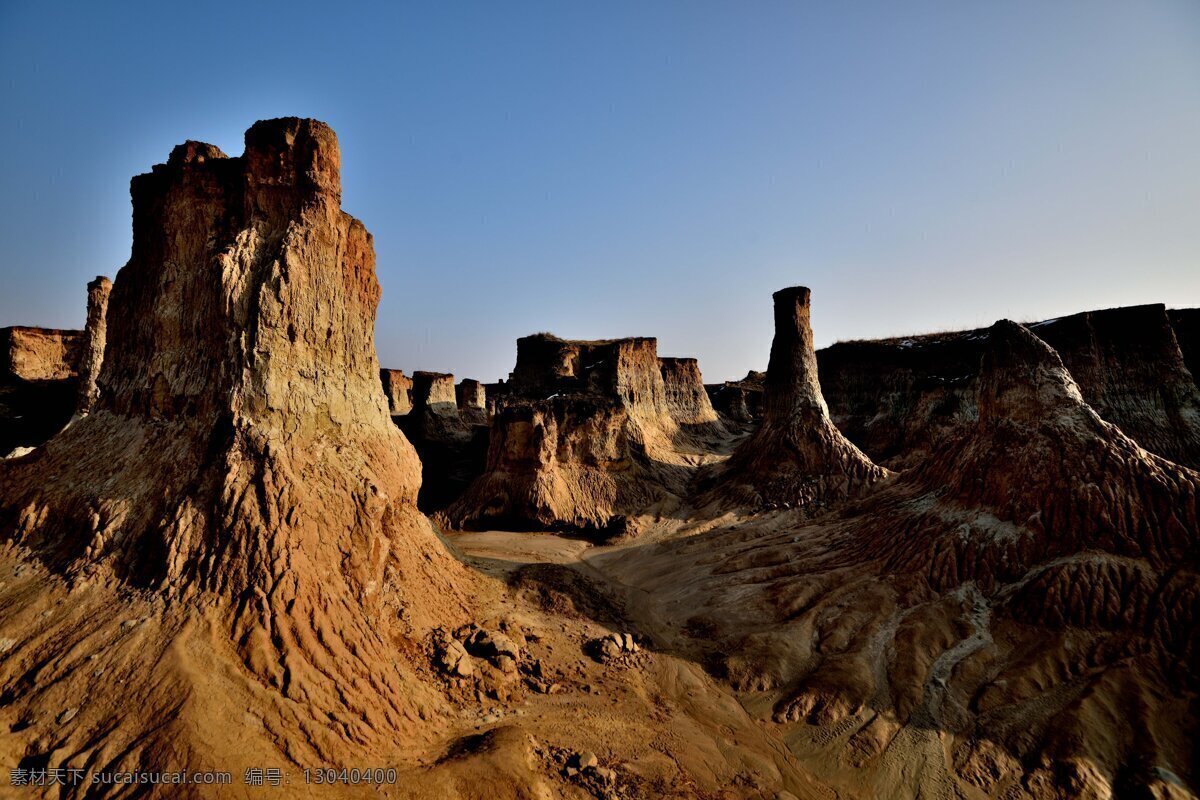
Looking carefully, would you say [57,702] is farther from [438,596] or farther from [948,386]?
[948,386]

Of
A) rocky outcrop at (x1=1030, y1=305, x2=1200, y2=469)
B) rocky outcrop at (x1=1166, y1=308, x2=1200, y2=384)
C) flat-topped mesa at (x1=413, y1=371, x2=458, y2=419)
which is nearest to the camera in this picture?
rocky outcrop at (x1=1030, y1=305, x2=1200, y2=469)

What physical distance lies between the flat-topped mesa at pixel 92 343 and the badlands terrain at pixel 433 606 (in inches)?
458

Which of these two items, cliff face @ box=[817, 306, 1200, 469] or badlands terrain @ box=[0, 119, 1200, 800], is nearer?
badlands terrain @ box=[0, 119, 1200, 800]

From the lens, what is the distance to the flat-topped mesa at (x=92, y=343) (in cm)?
1611

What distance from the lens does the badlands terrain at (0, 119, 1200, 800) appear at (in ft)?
16.3

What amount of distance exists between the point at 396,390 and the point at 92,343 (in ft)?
51.0

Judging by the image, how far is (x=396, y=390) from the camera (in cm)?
3186

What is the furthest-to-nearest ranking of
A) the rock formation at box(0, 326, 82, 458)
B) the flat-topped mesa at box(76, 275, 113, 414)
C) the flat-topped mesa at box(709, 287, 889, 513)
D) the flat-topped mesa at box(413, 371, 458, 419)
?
the flat-topped mesa at box(413, 371, 458, 419) → the flat-topped mesa at box(709, 287, 889, 513) → the rock formation at box(0, 326, 82, 458) → the flat-topped mesa at box(76, 275, 113, 414)

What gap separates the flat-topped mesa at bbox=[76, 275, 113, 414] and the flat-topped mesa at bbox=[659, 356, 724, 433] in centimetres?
2316

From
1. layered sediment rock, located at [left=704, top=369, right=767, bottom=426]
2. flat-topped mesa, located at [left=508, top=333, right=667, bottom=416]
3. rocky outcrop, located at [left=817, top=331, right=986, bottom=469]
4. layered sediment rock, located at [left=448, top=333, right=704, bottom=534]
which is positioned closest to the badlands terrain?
layered sediment rock, located at [left=448, top=333, right=704, bottom=534]

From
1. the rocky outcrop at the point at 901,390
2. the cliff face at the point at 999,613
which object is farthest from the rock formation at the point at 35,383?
the rocky outcrop at the point at 901,390

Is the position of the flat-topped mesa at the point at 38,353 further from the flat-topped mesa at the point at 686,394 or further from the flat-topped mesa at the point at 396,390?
the flat-topped mesa at the point at 686,394

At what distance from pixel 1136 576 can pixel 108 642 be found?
12.9 m

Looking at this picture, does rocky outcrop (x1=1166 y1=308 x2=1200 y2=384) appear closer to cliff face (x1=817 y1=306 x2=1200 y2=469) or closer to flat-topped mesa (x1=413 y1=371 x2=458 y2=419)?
cliff face (x1=817 y1=306 x2=1200 y2=469)
